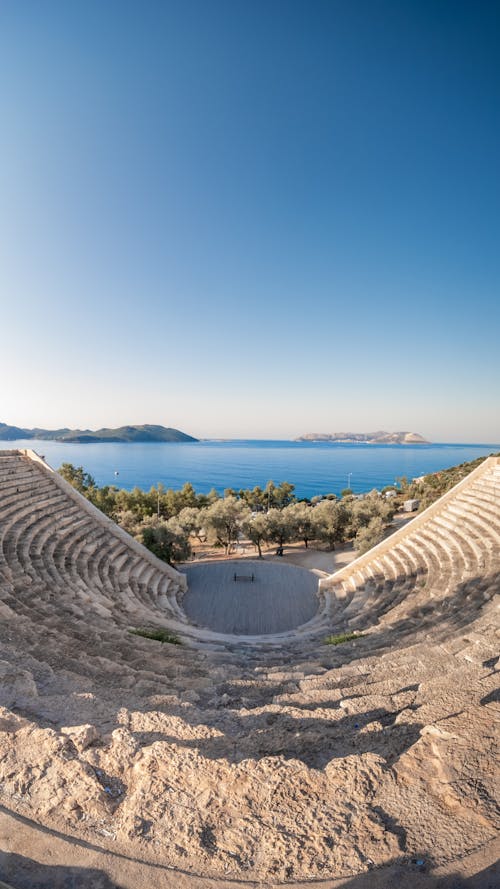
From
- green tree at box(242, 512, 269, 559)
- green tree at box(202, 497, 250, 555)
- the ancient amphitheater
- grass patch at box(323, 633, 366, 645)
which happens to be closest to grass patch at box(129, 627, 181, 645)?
the ancient amphitheater

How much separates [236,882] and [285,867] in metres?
0.24

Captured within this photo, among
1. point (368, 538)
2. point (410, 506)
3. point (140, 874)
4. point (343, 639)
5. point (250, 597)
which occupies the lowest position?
point (410, 506)

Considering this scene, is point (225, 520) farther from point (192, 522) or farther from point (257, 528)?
point (192, 522)

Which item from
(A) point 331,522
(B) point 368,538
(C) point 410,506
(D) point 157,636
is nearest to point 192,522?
(A) point 331,522

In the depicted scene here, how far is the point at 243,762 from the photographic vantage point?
2.35 m

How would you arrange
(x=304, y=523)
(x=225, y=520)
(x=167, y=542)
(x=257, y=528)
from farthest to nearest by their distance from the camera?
(x=304, y=523) < (x=225, y=520) < (x=257, y=528) < (x=167, y=542)

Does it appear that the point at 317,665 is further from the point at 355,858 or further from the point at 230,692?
the point at 355,858

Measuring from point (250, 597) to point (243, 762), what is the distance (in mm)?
11704

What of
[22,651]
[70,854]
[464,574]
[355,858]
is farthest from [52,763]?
[464,574]

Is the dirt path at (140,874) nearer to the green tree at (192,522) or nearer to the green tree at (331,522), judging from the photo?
the green tree at (192,522)

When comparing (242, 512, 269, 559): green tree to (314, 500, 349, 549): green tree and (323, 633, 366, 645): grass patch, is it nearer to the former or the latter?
(314, 500, 349, 549): green tree

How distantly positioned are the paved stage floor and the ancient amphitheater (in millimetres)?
5400

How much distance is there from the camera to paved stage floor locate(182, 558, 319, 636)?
37.4 feet

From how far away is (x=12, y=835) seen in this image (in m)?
1.94
